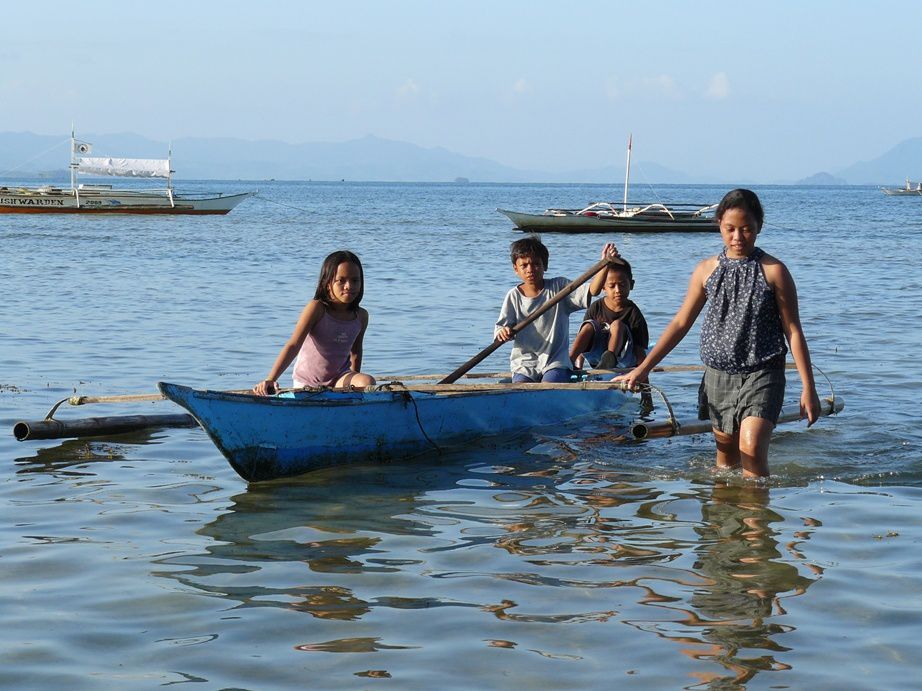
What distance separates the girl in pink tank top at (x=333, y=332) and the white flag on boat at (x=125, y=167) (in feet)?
137

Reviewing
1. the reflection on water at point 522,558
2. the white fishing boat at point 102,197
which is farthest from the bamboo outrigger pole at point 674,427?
the white fishing boat at point 102,197

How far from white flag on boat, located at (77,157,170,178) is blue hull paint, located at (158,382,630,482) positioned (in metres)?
41.9

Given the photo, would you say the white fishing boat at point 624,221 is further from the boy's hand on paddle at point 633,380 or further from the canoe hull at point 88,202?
the boy's hand on paddle at point 633,380

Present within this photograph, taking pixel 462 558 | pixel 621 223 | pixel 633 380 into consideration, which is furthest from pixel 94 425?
pixel 621 223

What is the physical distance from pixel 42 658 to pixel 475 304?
1381 cm

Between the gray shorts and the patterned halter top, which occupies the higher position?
the patterned halter top

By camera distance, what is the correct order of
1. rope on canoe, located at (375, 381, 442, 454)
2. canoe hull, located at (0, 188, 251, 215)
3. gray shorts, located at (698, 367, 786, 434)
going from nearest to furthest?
gray shorts, located at (698, 367, 786, 434)
rope on canoe, located at (375, 381, 442, 454)
canoe hull, located at (0, 188, 251, 215)

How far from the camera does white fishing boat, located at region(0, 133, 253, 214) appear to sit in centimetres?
4666

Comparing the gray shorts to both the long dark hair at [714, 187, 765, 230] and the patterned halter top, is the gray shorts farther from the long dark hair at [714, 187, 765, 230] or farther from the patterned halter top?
the long dark hair at [714, 187, 765, 230]

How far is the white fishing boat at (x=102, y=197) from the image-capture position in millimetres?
46656

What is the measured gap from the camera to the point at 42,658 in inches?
171

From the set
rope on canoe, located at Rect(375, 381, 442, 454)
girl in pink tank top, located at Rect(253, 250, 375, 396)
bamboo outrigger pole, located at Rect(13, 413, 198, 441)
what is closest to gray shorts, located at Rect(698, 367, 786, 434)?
rope on canoe, located at Rect(375, 381, 442, 454)

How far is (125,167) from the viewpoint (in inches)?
1959

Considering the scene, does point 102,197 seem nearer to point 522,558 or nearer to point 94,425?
point 94,425
